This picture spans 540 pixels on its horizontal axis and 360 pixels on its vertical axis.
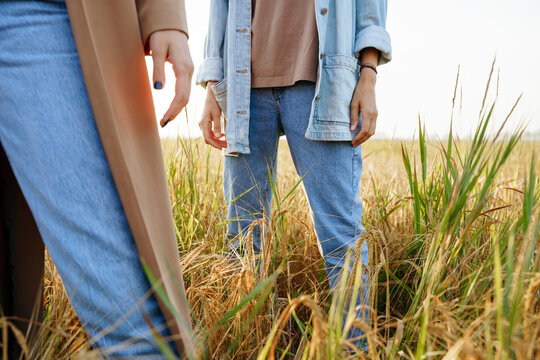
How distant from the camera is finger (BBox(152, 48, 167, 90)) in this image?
0.75m

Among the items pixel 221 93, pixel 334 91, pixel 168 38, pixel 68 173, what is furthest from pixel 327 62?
pixel 68 173

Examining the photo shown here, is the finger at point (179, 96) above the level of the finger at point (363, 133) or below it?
above

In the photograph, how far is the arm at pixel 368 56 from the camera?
1297 mm

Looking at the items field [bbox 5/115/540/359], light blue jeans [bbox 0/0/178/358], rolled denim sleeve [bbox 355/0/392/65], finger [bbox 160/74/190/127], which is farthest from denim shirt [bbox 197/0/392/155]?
light blue jeans [bbox 0/0/178/358]

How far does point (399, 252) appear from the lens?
144 cm

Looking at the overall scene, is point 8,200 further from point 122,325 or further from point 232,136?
point 232,136

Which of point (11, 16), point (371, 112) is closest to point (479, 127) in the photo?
point (371, 112)

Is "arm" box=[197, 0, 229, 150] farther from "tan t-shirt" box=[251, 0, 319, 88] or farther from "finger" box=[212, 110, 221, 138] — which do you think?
"tan t-shirt" box=[251, 0, 319, 88]

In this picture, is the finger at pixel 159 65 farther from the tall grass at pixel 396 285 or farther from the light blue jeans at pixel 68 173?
the tall grass at pixel 396 285

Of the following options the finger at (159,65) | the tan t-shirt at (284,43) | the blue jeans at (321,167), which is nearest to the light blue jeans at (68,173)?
the finger at (159,65)

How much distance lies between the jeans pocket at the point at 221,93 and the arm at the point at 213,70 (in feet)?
0.08

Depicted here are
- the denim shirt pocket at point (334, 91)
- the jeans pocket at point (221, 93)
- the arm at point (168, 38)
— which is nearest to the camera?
the arm at point (168, 38)

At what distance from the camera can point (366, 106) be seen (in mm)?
1320

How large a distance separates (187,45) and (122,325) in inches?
20.5
